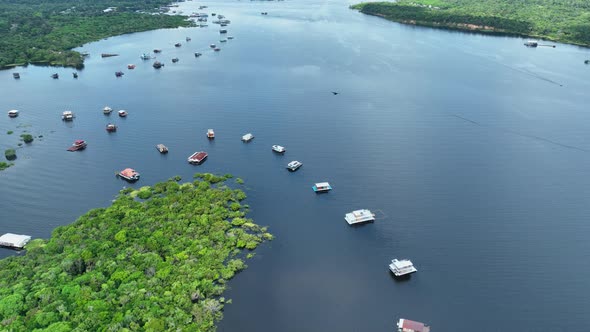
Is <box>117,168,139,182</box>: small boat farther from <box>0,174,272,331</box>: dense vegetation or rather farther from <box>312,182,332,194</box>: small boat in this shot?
<box>312,182,332,194</box>: small boat

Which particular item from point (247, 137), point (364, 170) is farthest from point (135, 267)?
point (364, 170)

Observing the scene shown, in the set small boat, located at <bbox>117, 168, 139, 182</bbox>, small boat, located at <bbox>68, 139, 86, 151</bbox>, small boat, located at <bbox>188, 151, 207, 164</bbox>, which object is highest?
small boat, located at <bbox>188, 151, 207, 164</bbox>

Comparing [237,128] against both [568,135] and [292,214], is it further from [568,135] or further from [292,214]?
[568,135]

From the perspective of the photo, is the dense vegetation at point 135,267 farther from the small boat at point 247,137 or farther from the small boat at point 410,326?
the small boat at point 247,137

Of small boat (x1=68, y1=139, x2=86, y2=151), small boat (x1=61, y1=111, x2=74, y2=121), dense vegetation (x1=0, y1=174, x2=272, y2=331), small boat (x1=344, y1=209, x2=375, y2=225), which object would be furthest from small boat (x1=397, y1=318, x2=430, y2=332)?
small boat (x1=61, y1=111, x2=74, y2=121)

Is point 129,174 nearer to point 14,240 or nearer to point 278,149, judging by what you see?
point 14,240

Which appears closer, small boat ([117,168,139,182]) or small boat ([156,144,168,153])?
small boat ([117,168,139,182])
